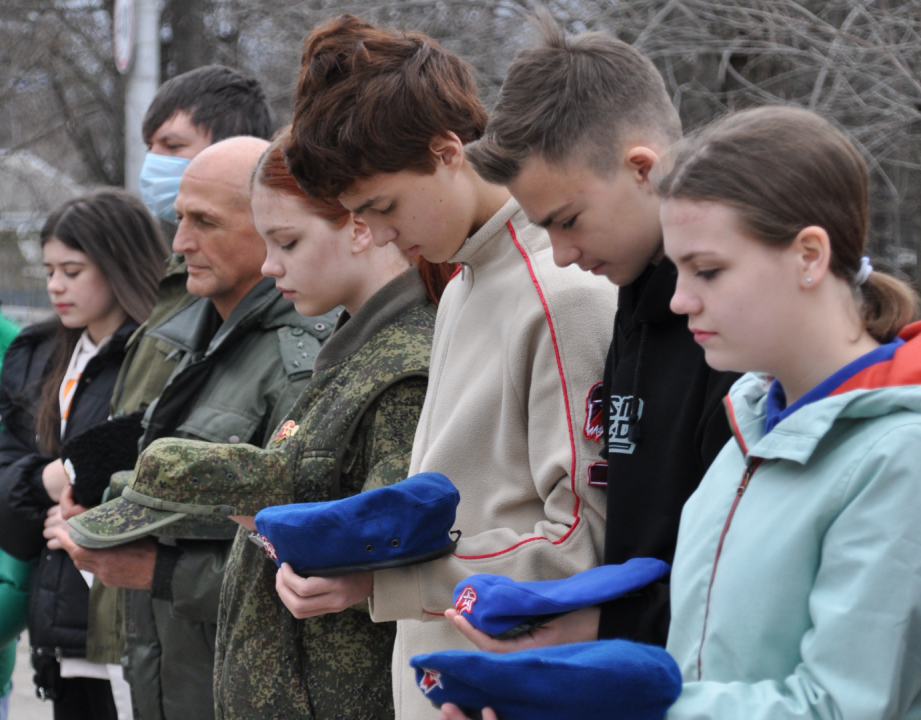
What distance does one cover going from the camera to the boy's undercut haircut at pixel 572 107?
1.65 meters

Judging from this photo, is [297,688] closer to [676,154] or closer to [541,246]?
[541,246]

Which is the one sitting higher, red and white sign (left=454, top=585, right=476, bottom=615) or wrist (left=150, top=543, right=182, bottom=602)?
red and white sign (left=454, top=585, right=476, bottom=615)

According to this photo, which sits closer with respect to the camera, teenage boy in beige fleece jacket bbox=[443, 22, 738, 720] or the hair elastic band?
the hair elastic band

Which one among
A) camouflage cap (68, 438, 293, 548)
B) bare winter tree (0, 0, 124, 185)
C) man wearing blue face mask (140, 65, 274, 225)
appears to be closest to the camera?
camouflage cap (68, 438, 293, 548)

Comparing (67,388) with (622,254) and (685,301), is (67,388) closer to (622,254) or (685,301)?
(622,254)

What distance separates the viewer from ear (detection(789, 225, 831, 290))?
1.27 metres

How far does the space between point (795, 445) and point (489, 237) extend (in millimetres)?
864

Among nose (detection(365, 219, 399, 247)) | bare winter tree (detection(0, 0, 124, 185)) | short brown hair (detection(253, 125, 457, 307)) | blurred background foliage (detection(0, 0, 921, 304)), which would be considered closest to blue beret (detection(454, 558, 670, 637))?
nose (detection(365, 219, 399, 247))

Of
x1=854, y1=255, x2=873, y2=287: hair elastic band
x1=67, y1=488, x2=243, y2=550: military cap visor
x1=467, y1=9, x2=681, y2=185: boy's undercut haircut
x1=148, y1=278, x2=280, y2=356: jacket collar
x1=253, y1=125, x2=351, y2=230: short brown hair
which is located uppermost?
x1=467, y1=9, x2=681, y2=185: boy's undercut haircut

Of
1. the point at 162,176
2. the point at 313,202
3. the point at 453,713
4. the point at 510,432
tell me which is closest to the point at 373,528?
the point at 510,432

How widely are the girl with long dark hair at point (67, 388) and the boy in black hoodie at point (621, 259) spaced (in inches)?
83.4

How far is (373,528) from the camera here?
1.72 metres

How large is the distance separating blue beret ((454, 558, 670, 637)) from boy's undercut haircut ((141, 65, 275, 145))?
105 inches

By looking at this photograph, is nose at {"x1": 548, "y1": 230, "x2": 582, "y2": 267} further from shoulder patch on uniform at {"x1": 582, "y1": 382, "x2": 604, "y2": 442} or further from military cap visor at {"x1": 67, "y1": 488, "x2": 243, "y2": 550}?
military cap visor at {"x1": 67, "y1": 488, "x2": 243, "y2": 550}
